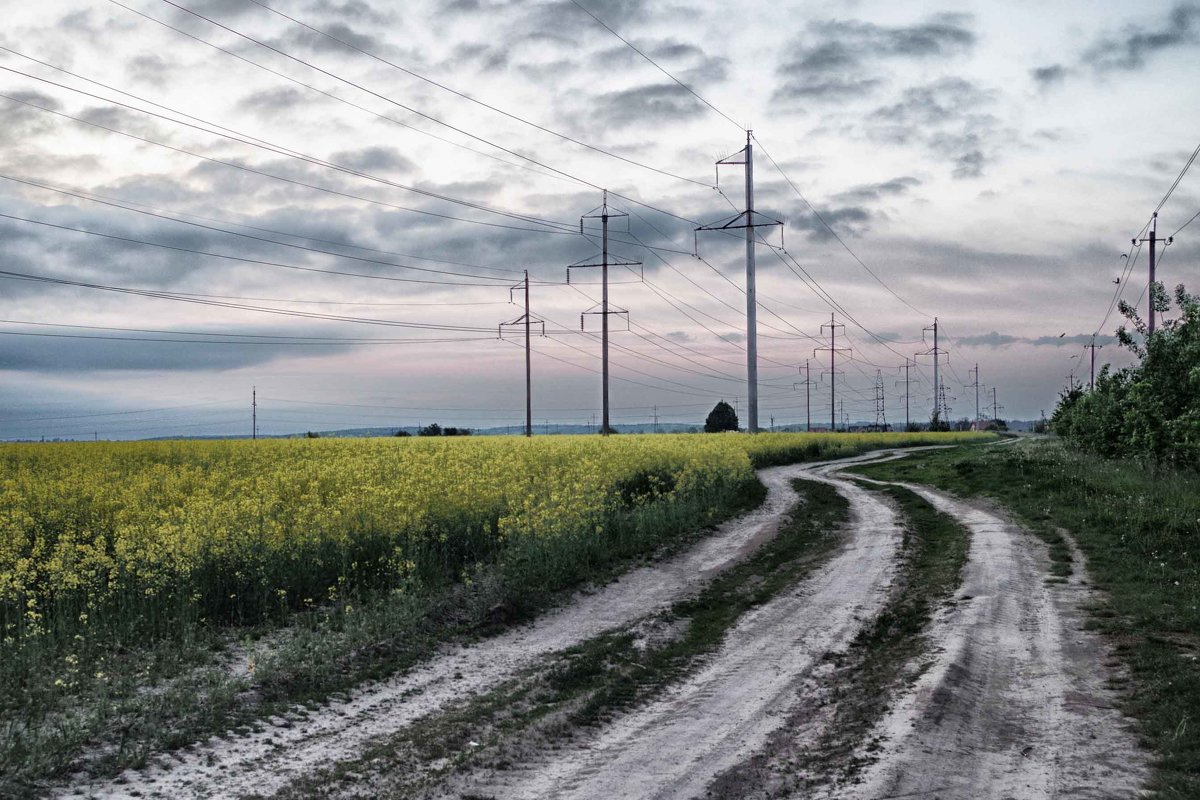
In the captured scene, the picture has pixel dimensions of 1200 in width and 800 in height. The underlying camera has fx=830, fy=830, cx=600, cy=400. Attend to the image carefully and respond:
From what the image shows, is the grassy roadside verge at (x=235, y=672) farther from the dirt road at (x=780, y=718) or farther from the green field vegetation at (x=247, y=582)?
the dirt road at (x=780, y=718)

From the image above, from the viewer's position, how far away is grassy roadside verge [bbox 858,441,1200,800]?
754cm

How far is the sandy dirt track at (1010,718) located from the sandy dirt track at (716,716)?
3.81 ft

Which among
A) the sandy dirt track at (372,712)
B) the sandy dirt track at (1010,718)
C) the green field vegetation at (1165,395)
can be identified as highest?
the green field vegetation at (1165,395)

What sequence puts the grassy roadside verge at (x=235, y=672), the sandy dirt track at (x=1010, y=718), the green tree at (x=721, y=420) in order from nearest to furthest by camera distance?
the sandy dirt track at (x=1010, y=718), the grassy roadside verge at (x=235, y=672), the green tree at (x=721, y=420)

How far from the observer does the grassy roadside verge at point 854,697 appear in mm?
6613

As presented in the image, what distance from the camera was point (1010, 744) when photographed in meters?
7.27

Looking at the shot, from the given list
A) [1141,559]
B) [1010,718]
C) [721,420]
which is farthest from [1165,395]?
[721,420]

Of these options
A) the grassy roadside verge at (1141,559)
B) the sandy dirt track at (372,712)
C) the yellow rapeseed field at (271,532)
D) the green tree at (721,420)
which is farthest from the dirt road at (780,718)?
the green tree at (721,420)

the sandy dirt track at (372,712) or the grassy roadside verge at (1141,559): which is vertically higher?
the grassy roadside verge at (1141,559)

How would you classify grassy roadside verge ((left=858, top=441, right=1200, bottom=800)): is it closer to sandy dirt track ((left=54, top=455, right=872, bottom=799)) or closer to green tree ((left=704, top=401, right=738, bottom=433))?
sandy dirt track ((left=54, top=455, right=872, bottom=799))

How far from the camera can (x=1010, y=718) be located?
7.91m

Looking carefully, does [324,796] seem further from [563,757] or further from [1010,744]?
[1010,744]

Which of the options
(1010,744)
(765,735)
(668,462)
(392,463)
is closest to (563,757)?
(765,735)

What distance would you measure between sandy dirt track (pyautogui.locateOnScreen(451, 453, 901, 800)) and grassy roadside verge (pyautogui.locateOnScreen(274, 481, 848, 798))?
0.90 ft
